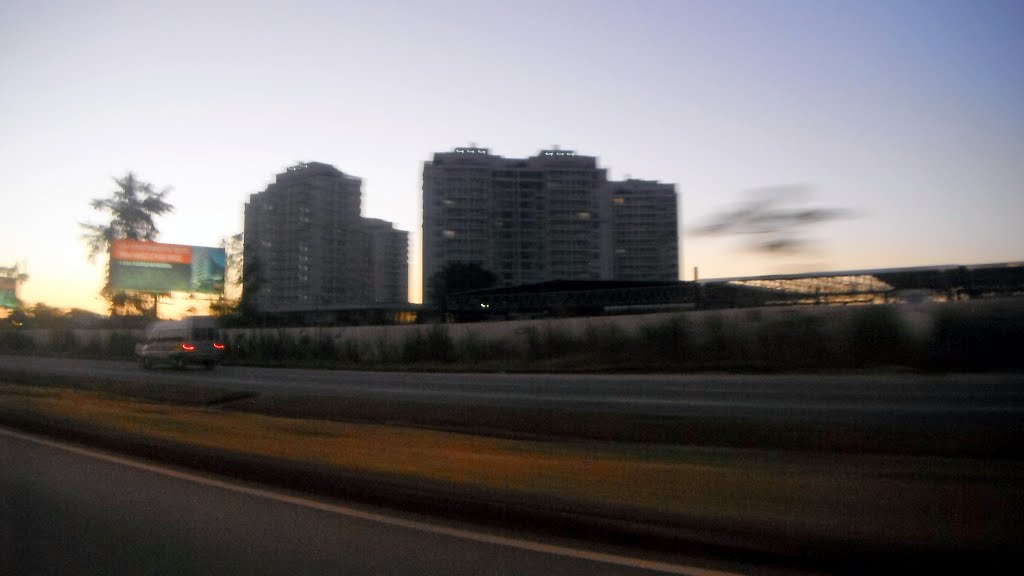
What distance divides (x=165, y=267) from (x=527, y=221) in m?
50.6

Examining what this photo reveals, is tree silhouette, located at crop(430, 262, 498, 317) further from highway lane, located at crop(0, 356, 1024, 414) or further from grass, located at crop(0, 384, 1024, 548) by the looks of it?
grass, located at crop(0, 384, 1024, 548)

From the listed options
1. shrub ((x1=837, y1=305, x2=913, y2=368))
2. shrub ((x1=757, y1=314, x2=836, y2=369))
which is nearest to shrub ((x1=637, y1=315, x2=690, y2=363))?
shrub ((x1=757, y1=314, x2=836, y2=369))

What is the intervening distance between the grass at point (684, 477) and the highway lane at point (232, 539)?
80 centimetres

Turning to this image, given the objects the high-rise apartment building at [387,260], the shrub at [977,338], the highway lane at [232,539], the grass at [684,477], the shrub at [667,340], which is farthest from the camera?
the high-rise apartment building at [387,260]

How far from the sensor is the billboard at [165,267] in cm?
4584

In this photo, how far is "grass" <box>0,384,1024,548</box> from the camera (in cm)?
594

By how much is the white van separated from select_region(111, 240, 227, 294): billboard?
46.1 feet

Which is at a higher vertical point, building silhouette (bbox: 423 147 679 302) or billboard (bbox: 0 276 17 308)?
building silhouette (bbox: 423 147 679 302)

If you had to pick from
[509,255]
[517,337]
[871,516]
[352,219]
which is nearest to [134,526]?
[871,516]

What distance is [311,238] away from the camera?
98438 millimetres

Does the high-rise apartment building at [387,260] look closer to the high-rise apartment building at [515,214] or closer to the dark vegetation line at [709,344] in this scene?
the high-rise apartment building at [515,214]

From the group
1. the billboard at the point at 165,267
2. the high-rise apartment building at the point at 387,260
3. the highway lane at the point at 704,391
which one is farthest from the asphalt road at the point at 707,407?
the high-rise apartment building at the point at 387,260

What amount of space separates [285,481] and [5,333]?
5828cm

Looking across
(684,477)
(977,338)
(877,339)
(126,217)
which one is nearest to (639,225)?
(126,217)
